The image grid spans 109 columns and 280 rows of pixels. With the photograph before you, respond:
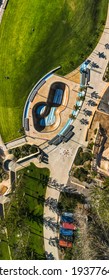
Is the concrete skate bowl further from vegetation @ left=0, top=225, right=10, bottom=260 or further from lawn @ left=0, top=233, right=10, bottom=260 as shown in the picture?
lawn @ left=0, top=233, right=10, bottom=260

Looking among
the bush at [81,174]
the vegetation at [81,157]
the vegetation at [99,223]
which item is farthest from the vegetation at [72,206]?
the vegetation at [81,157]

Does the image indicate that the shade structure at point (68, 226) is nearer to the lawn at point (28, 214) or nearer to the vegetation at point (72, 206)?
the vegetation at point (72, 206)

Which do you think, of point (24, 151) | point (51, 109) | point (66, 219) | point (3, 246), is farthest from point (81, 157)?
point (3, 246)

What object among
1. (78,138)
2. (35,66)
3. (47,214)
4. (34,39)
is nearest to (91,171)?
(78,138)

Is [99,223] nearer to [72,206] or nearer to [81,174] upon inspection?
[72,206]

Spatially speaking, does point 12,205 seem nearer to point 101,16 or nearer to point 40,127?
point 40,127

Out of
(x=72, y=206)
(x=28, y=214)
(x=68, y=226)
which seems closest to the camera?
(x=68, y=226)
